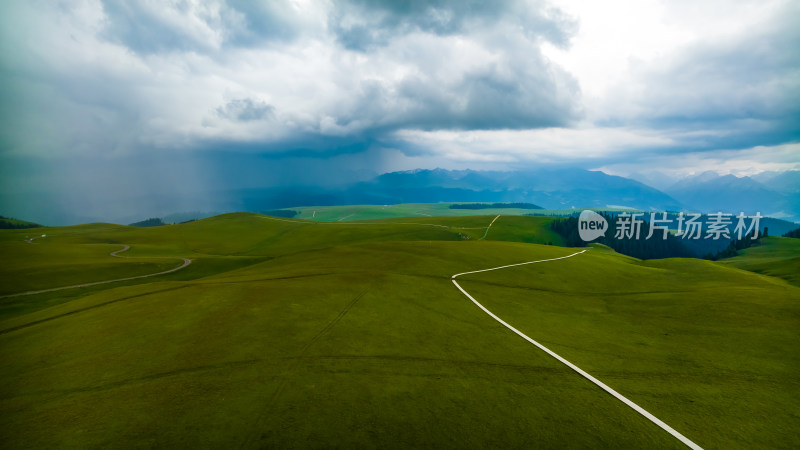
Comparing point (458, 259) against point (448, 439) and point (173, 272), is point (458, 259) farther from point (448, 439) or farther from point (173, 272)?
point (173, 272)

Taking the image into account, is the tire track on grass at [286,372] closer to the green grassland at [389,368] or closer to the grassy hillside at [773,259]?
the green grassland at [389,368]

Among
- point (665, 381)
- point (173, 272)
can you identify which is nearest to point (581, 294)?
point (665, 381)

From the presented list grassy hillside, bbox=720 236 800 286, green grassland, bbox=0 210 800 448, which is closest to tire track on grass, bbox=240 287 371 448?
green grassland, bbox=0 210 800 448

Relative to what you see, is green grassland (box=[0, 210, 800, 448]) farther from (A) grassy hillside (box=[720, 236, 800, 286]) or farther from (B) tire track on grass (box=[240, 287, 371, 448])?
(A) grassy hillside (box=[720, 236, 800, 286])

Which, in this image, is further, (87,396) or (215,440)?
(87,396)

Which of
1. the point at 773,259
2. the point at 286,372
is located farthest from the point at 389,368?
the point at 773,259

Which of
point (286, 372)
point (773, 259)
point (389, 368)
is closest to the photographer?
point (286, 372)

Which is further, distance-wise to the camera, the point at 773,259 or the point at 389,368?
the point at 773,259

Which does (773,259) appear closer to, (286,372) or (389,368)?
(389,368)
